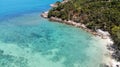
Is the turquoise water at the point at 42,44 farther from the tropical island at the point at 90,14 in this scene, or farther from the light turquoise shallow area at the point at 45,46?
the tropical island at the point at 90,14

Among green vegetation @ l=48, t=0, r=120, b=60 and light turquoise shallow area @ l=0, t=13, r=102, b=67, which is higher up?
green vegetation @ l=48, t=0, r=120, b=60

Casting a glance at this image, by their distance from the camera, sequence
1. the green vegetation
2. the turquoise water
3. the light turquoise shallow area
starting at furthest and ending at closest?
the green vegetation, the turquoise water, the light turquoise shallow area

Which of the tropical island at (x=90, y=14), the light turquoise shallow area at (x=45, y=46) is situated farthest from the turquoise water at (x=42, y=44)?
the tropical island at (x=90, y=14)

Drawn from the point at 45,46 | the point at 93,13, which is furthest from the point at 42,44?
the point at 93,13

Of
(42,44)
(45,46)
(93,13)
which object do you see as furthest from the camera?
(93,13)

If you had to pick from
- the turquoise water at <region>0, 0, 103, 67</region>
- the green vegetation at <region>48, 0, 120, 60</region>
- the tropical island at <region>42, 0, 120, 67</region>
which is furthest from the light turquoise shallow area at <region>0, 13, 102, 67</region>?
the green vegetation at <region>48, 0, 120, 60</region>

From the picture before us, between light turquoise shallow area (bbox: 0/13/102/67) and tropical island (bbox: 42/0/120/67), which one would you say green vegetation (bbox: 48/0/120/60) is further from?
light turquoise shallow area (bbox: 0/13/102/67)

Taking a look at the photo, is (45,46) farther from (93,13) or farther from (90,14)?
(93,13)
